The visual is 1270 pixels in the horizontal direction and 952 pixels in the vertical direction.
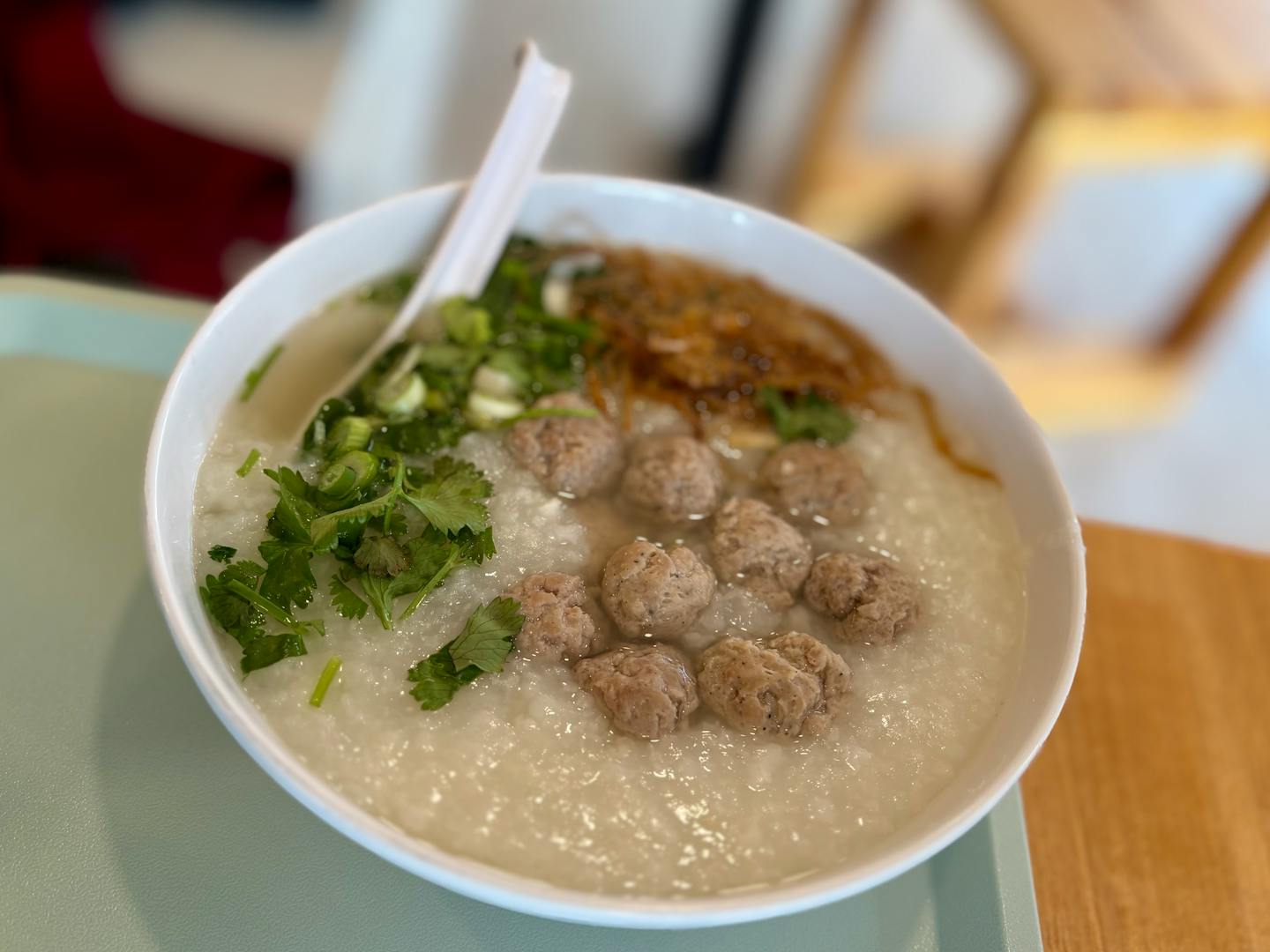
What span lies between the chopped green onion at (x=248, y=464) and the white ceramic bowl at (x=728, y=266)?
0.13 feet

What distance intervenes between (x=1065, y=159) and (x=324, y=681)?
6.23 ft

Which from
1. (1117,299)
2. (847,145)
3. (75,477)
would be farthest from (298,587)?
(1117,299)

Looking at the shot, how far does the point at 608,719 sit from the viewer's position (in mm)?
917

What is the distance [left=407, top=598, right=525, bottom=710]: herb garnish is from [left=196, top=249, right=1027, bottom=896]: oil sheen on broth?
2cm

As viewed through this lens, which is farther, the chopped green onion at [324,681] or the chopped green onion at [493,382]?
the chopped green onion at [493,382]

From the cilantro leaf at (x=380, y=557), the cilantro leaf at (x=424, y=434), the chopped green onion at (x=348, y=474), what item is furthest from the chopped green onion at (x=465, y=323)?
the cilantro leaf at (x=380, y=557)

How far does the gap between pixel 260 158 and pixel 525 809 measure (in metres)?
1.68

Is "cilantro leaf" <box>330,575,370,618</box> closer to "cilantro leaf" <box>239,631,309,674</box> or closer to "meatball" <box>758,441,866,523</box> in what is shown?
"cilantro leaf" <box>239,631,309,674</box>

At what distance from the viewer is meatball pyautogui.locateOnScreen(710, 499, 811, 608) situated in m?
1.04

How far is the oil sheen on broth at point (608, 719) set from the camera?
0.84 meters

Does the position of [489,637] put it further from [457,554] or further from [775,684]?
[775,684]

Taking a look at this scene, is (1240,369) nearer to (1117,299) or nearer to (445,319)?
(1117,299)

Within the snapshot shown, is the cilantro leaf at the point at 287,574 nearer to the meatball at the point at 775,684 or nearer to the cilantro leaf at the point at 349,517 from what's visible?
the cilantro leaf at the point at 349,517

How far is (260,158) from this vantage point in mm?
2090
